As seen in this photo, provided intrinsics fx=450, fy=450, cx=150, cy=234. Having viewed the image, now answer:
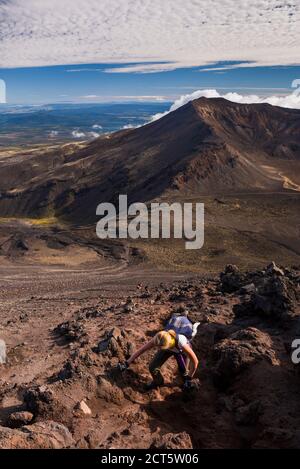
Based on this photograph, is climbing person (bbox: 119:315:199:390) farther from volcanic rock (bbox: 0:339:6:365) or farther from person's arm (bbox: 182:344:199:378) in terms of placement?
volcanic rock (bbox: 0:339:6:365)

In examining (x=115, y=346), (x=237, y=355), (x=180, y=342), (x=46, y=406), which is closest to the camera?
(x=46, y=406)

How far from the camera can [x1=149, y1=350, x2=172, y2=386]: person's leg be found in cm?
835

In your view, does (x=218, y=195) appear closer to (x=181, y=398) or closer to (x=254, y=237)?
(x=254, y=237)

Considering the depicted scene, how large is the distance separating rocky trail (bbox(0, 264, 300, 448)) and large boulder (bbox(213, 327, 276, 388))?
2 centimetres

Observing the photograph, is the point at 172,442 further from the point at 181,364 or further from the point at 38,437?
the point at 181,364

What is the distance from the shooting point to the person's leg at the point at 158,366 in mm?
8352

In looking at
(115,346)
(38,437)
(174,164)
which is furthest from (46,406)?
(174,164)

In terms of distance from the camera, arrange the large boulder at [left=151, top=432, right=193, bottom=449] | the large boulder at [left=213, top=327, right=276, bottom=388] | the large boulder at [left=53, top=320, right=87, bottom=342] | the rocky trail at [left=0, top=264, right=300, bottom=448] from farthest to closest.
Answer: the large boulder at [left=53, top=320, right=87, bottom=342], the large boulder at [left=213, top=327, right=276, bottom=388], the rocky trail at [left=0, top=264, right=300, bottom=448], the large boulder at [left=151, top=432, right=193, bottom=449]

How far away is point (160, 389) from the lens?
8.37m

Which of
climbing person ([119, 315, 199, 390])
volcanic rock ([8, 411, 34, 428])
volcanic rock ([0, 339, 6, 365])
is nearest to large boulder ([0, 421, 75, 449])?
volcanic rock ([8, 411, 34, 428])

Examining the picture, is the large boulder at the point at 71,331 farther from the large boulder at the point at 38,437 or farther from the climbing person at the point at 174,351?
the large boulder at the point at 38,437

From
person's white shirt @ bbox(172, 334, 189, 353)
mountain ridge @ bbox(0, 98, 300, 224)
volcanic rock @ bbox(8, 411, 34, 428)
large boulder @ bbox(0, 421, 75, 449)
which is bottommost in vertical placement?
volcanic rock @ bbox(8, 411, 34, 428)

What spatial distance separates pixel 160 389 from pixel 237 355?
1676 millimetres

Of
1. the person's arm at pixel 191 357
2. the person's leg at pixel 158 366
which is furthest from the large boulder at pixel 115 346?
the person's arm at pixel 191 357
